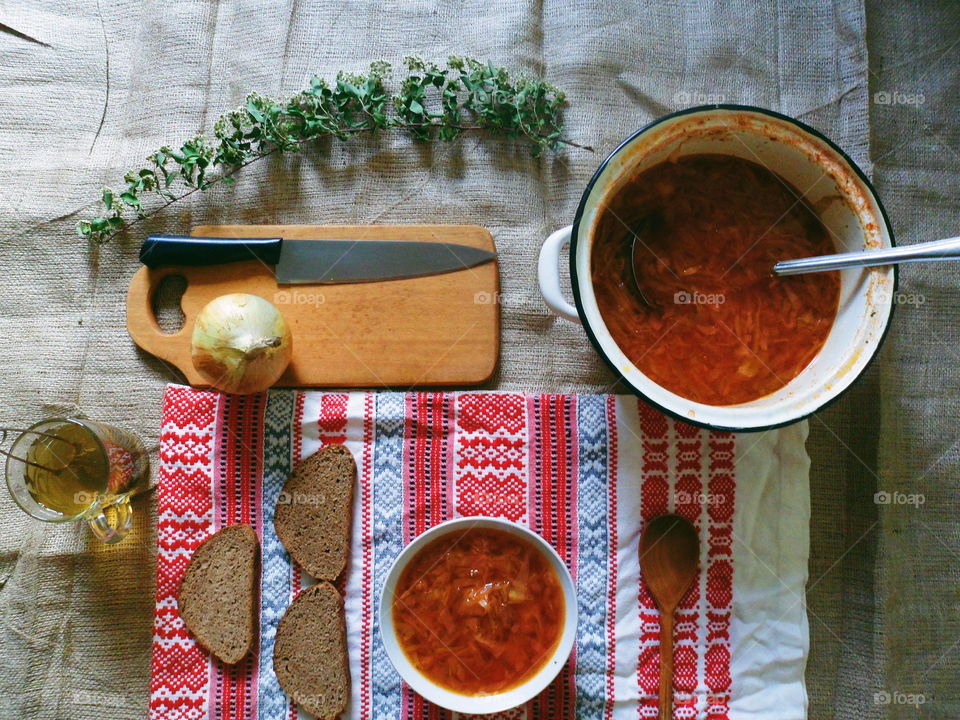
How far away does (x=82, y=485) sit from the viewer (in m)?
1.45

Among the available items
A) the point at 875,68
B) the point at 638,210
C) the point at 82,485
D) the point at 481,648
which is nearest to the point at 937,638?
the point at 481,648

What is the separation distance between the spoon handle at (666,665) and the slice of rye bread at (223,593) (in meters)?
0.85

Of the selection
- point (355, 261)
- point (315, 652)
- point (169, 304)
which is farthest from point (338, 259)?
point (315, 652)

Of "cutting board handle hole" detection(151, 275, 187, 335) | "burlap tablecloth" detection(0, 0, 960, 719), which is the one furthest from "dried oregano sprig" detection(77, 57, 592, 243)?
"cutting board handle hole" detection(151, 275, 187, 335)

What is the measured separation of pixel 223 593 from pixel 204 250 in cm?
74

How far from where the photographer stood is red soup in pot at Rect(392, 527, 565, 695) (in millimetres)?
1370

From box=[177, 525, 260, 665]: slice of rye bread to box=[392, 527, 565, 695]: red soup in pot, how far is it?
337 millimetres

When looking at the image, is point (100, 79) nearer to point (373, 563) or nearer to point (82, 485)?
point (82, 485)

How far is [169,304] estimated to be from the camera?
1.59 m

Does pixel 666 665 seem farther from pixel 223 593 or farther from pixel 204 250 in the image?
pixel 204 250

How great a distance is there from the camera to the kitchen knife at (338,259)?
5.01 feet

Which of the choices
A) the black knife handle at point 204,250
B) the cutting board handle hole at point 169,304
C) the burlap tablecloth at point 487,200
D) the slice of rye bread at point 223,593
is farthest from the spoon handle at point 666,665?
the cutting board handle hole at point 169,304

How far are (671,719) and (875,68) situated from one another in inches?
61.3

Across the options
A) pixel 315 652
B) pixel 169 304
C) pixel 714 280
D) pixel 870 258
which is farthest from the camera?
pixel 169 304
